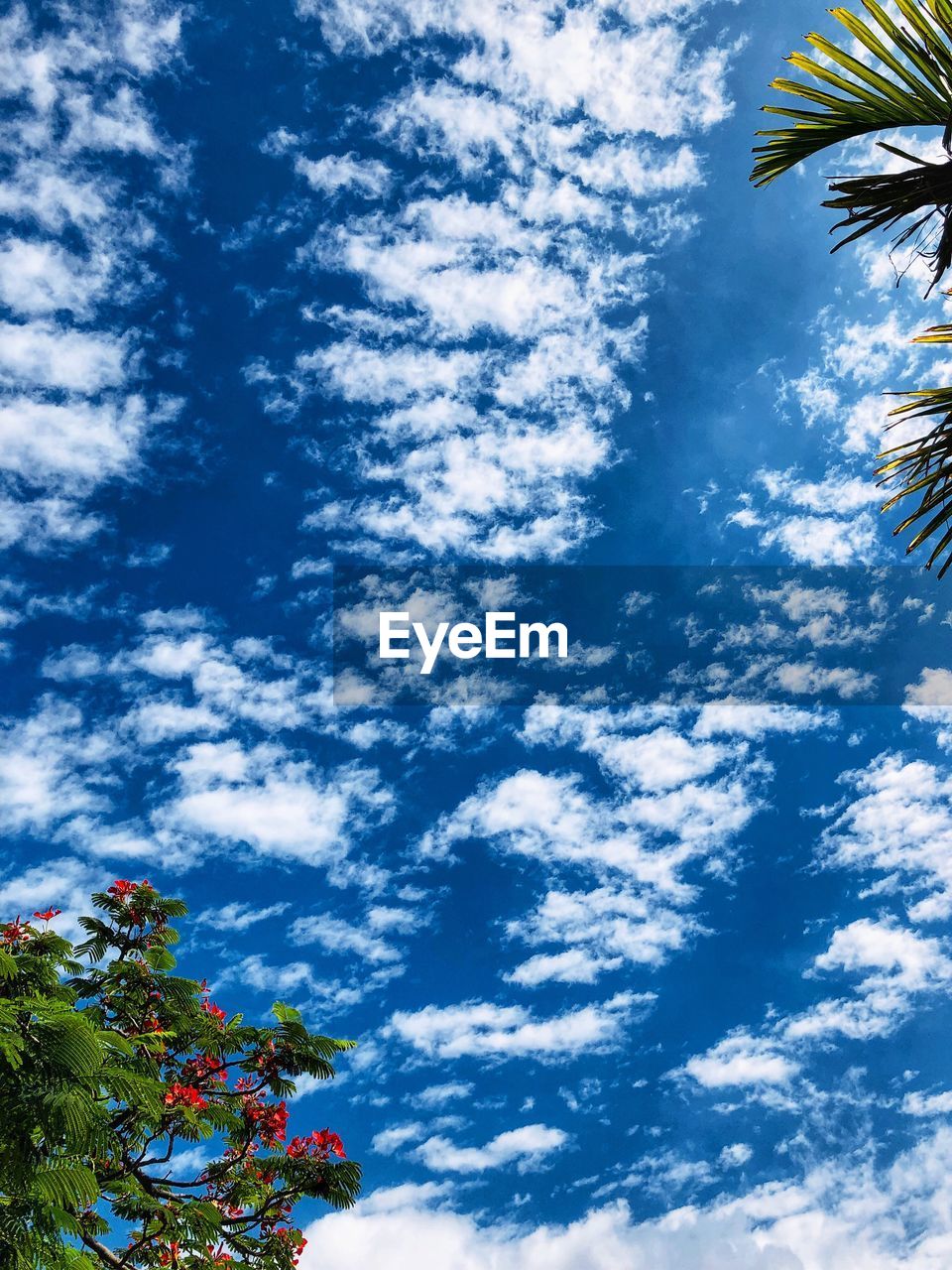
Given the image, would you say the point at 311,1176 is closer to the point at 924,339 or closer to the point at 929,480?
the point at 929,480

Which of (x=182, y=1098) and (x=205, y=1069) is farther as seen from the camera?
(x=205, y=1069)

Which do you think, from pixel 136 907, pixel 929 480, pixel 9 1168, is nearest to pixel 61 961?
pixel 136 907

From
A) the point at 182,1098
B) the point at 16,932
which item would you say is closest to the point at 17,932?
the point at 16,932

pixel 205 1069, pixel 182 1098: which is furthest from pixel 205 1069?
pixel 182 1098

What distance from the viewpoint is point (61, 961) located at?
9.72m

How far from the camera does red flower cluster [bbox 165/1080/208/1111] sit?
30.9ft

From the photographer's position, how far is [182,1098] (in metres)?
9.60

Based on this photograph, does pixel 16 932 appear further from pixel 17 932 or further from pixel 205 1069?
pixel 205 1069

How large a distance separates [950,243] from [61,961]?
994cm

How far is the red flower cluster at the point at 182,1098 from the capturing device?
9414 mm

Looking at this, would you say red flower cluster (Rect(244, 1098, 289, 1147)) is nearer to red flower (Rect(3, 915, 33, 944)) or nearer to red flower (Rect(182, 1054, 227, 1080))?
red flower (Rect(182, 1054, 227, 1080))

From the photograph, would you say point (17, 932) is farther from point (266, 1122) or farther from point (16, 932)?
point (266, 1122)

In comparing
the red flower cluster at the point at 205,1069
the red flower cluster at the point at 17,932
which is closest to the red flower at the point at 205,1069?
the red flower cluster at the point at 205,1069

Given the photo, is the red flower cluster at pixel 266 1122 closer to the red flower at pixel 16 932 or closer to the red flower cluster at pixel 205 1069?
the red flower cluster at pixel 205 1069
